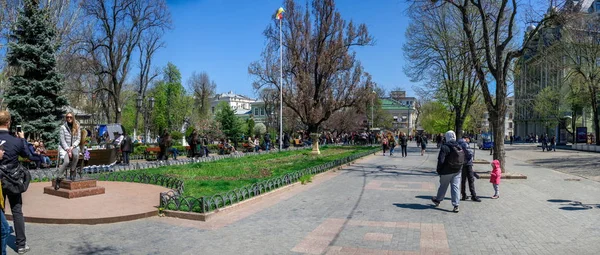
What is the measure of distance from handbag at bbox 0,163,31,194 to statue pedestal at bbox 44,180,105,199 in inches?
152

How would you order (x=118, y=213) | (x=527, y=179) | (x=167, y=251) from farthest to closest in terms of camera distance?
(x=527, y=179) < (x=118, y=213) < (x=167, y=251)

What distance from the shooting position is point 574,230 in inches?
279

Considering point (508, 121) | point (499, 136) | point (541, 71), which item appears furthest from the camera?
point (508, 121)

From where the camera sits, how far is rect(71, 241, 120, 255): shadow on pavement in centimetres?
567

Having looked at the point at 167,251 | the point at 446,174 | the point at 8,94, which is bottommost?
the point at 167,251

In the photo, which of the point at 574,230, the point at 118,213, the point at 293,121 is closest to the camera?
the point at 574,230

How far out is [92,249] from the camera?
5785mm

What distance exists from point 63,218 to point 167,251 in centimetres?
250

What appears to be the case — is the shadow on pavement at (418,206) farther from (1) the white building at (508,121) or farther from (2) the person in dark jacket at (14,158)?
(1) the white building at (508,121)

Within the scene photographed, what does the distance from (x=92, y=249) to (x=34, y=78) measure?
60.1 ft

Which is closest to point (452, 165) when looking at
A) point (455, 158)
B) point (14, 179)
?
point (455, 158)

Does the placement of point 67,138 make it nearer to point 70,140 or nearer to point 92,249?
point 70,140

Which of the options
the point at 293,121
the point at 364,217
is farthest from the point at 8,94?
the point at 293,121

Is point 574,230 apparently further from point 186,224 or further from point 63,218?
point 63,218
